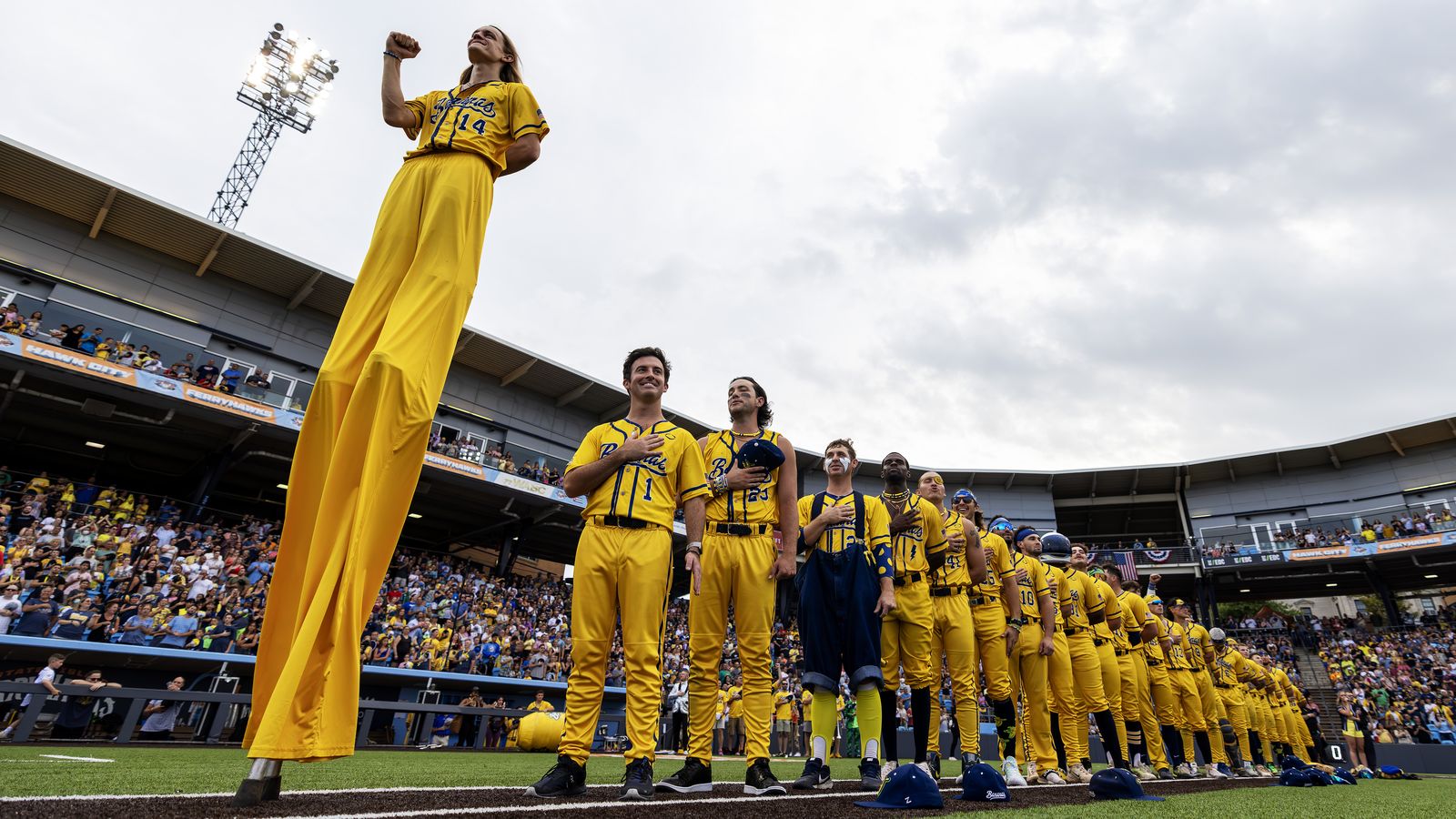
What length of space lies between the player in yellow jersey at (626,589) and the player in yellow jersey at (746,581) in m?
0.50

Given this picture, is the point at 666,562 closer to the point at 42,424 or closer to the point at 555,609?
the point at 555,609

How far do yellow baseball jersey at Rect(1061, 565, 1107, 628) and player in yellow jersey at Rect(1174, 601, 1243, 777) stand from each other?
11.1 ft

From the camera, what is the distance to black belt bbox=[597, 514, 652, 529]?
3654 millimetres

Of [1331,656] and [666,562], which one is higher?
[1331,656]

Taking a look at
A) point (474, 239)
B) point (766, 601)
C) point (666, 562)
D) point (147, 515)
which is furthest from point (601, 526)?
point (147, 515)

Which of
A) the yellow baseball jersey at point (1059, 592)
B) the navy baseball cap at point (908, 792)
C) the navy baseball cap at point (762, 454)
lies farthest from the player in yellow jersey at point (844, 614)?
the yellow baseball jersey at point (1059, 592)

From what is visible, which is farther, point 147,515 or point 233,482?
point 233,482

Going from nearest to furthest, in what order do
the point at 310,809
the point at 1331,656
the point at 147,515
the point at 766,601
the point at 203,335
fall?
the point at 310,809 < the point at 766,601 < the point at 147,515 < the point at 203,335 < the point at 1331,656

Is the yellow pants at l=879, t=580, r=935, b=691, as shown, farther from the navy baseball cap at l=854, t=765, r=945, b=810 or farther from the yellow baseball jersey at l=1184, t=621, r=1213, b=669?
the yellow baseball jersey at l=1184, t=621, r=1213, b=669

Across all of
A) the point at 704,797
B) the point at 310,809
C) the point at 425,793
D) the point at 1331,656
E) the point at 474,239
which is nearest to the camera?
the point at 310,809

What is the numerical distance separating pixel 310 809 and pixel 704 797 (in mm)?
1858

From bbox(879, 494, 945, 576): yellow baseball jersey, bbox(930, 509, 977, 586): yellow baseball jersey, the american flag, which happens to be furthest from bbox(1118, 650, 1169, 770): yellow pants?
the american flag

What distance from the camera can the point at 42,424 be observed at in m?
19.1

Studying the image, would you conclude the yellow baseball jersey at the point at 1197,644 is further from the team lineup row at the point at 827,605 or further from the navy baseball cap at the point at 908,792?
the navy baseball cap at the point at 908,792
